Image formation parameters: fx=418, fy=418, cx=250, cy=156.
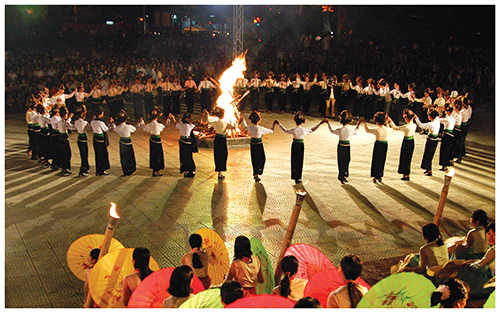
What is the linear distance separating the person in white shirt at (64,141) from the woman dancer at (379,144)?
6210 millimetres

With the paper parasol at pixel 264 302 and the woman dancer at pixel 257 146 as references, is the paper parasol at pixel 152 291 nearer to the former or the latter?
the paper parasol at pixel 264 302

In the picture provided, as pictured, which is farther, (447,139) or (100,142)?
(447,139)

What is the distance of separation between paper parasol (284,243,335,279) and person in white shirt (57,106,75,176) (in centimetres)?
653

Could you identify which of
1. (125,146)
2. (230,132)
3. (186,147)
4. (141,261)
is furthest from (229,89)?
(141,261)

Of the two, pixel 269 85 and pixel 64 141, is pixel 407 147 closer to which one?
pixel 64 141

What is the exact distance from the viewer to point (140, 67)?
20.2m

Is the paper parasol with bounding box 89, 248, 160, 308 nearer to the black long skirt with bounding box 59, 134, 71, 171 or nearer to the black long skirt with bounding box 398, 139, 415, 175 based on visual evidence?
the black long skirt with bounding box 59, 134, 71, 171

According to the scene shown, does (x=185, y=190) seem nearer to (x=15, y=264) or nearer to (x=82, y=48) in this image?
(x=15, y=264)

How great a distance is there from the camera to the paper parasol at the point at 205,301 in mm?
2891

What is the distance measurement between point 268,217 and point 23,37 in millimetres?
25669

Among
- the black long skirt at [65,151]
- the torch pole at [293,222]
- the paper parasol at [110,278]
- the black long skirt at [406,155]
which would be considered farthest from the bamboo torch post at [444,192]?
the black long skirt at [65,151]

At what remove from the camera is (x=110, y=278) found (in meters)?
3.59

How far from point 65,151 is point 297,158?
193 inches

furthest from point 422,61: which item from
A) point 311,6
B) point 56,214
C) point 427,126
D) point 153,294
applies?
point 153,294
